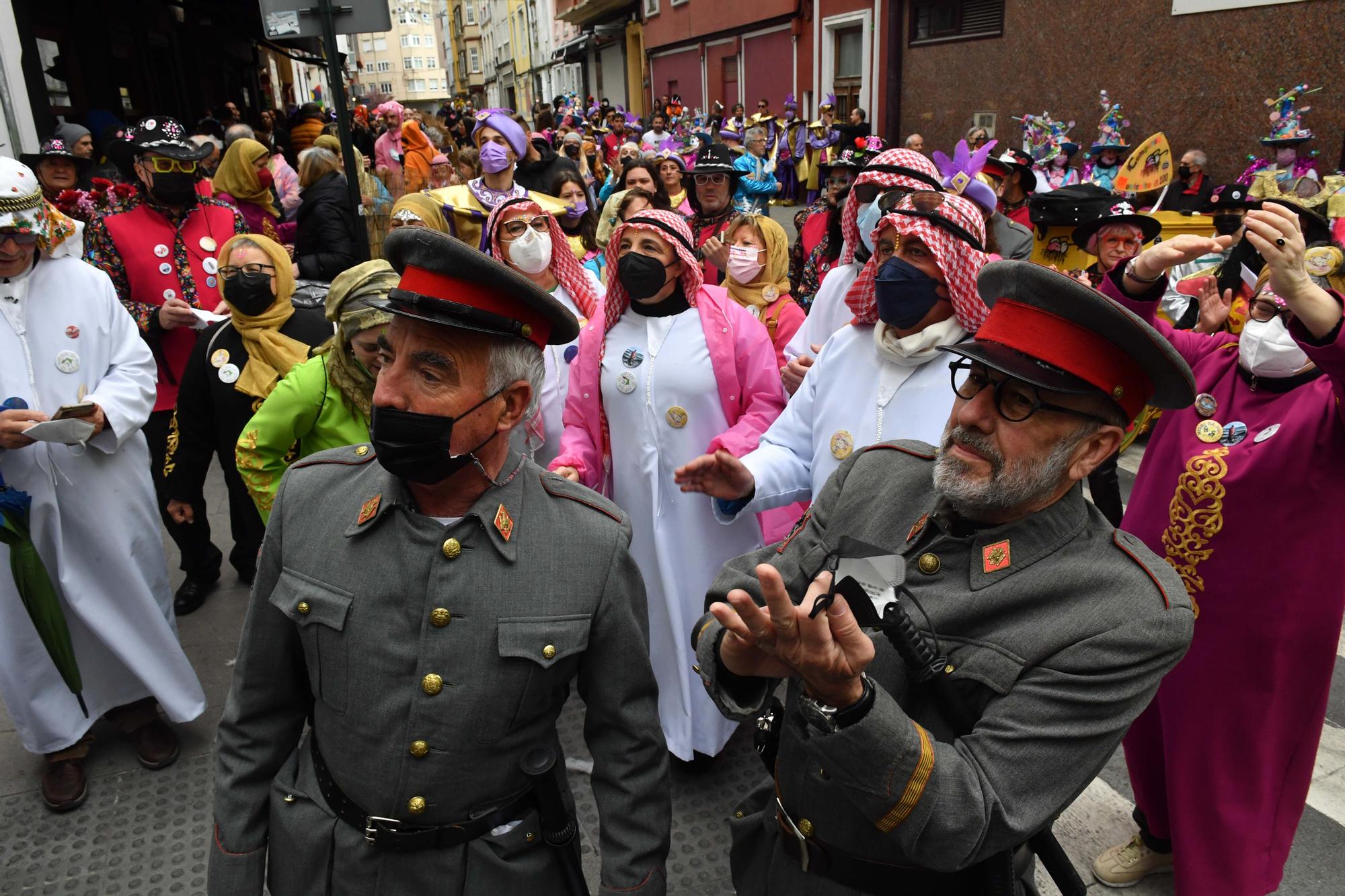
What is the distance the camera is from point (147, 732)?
3715 mm

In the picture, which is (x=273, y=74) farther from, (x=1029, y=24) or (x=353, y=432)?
(x=353, y=432)

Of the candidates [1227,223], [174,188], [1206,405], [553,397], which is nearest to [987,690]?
[1206,405]

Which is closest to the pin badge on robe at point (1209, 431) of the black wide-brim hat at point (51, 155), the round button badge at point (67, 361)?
the round button badge at point (67, 361)

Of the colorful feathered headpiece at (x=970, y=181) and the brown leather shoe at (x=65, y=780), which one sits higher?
the colorful feathered headpiece at (x=970, y=181)

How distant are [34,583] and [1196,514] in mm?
3837

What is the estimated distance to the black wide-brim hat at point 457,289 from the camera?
5.69 feet

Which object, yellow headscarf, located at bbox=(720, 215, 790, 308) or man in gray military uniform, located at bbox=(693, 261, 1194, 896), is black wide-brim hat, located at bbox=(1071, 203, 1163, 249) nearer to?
yellow headscarf, located at bbox=(720, 215, 790, 308)

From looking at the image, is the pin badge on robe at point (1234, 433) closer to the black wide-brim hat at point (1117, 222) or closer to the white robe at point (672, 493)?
the white robe at point (672, 493)

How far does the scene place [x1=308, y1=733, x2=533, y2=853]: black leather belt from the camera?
175cm

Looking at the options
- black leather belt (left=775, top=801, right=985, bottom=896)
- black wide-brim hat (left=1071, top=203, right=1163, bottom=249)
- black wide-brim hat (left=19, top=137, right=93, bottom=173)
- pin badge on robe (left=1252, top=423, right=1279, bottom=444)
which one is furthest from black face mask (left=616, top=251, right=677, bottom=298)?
black wide-brim hat (left=19, top=137, right=93, bottom=173)

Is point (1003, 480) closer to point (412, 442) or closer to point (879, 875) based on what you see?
point (879, 875)

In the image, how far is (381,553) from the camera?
1.80 metres

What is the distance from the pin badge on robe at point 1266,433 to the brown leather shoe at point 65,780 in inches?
167

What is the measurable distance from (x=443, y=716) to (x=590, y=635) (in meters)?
0.33
